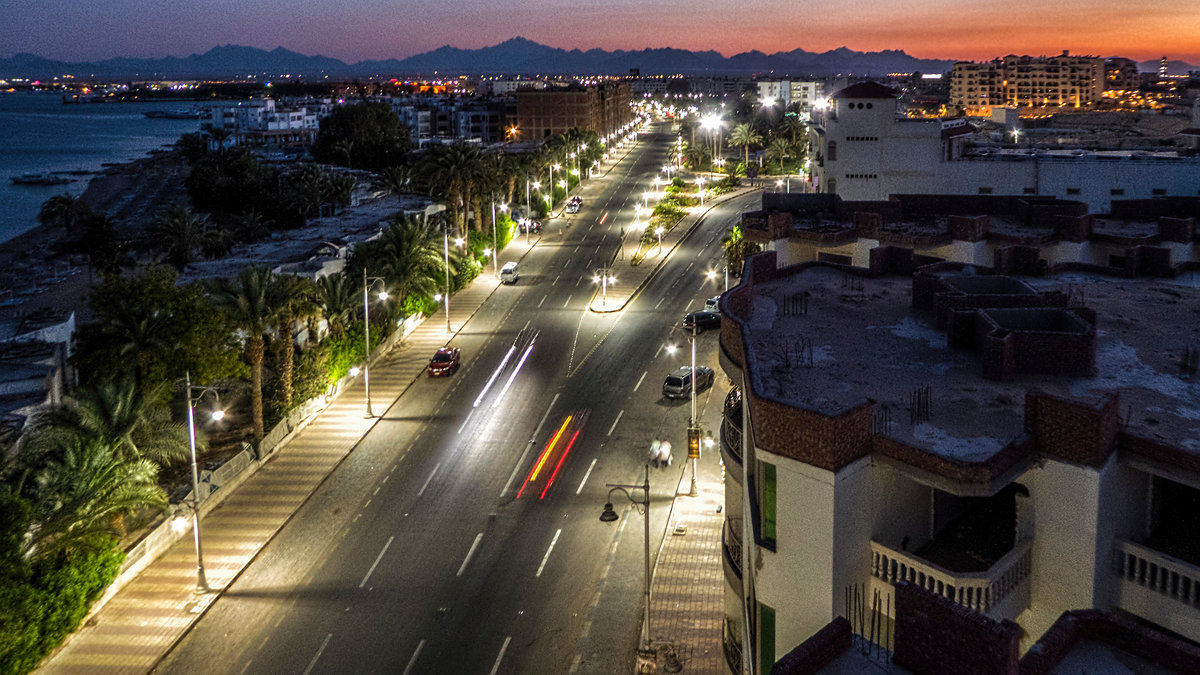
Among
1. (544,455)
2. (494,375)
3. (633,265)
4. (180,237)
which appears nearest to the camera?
(544,455)

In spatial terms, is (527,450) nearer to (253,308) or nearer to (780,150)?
(253,308)

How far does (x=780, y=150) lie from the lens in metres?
151

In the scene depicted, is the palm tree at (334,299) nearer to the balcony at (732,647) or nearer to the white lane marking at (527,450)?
the white lane marking at (527,450)

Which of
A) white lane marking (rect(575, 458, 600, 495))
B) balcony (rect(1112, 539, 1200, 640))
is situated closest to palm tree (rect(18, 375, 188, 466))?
white lane marking (rect(575, 458, 600, 495))

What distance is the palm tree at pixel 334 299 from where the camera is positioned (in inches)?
2121

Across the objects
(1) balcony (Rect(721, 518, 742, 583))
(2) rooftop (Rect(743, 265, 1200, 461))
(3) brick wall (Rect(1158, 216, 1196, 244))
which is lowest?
(1) balcony (Rect(721, 518, 742, 583))

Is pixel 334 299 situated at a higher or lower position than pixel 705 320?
higher

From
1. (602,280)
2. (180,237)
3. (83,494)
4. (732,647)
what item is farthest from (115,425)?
(180,237)

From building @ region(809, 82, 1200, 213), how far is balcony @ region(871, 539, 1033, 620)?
5445cm

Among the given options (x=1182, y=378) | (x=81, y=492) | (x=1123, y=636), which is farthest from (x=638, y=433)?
(x=1123, y=636)

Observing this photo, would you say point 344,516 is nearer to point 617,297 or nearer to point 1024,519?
point 1024,519

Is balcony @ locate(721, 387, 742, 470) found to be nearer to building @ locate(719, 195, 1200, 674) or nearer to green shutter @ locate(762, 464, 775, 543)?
building @ locate(719, 195, 1200, 674)

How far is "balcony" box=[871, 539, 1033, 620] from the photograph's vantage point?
17.5 m

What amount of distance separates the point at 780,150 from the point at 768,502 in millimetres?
137523
